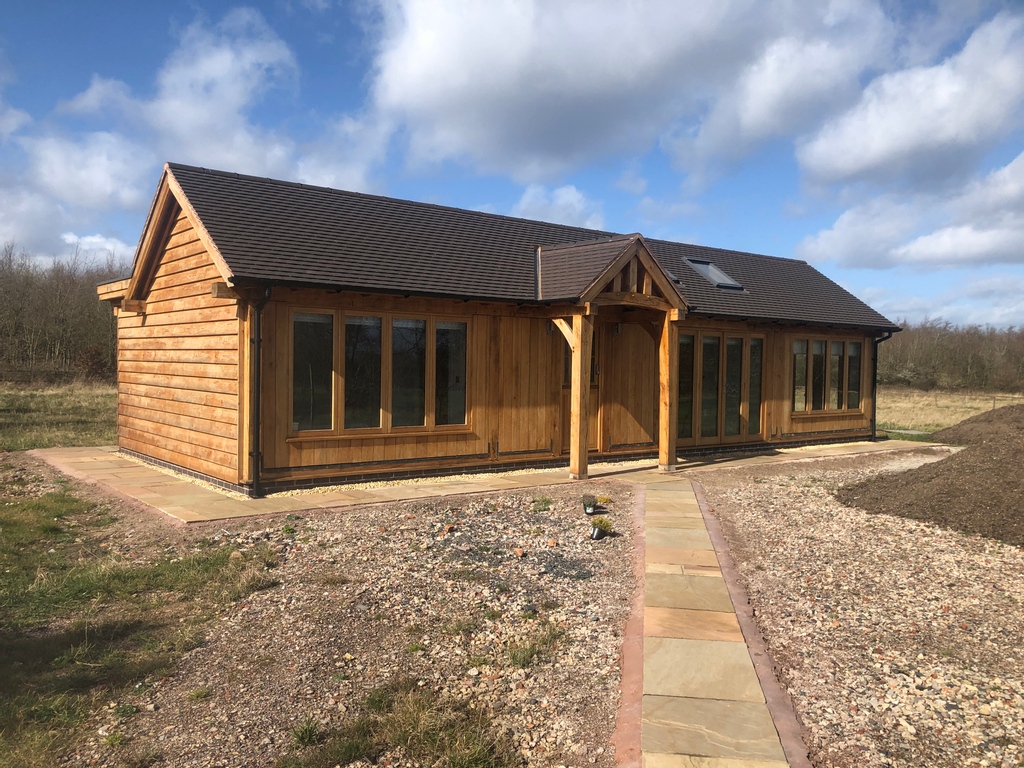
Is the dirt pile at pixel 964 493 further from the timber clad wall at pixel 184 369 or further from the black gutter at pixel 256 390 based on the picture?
the timber clad wall at pixel 184 369

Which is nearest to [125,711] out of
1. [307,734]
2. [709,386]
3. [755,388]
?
[307,734]

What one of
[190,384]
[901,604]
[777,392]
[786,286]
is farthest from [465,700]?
[786,286]

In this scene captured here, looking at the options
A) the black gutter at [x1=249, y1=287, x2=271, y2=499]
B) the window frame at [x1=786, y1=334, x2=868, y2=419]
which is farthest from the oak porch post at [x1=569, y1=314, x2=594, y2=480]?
the window frame at [x1=786, y1=334, x2=868, y2=419]

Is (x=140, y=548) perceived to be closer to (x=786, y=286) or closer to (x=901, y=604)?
(x=901, y=604)

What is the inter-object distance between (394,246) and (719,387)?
23.3 ft

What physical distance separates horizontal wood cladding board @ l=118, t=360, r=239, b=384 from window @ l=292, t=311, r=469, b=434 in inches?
36.5

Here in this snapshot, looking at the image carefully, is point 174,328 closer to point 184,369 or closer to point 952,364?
point 184,369

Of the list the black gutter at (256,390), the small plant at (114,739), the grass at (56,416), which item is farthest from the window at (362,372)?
the grass at (56,416)

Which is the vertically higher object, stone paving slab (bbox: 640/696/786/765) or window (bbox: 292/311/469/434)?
window (bbox: 292/311/469/434)

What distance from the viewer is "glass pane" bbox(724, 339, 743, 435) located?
15016mm

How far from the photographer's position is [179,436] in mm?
11344

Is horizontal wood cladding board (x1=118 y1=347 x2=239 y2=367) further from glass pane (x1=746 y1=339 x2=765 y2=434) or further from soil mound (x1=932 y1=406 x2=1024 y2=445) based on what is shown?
soil mound (x1=932 y1=406 x2=1024 y2=445)

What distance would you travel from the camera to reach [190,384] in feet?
36.0

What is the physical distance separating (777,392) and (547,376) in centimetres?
628
